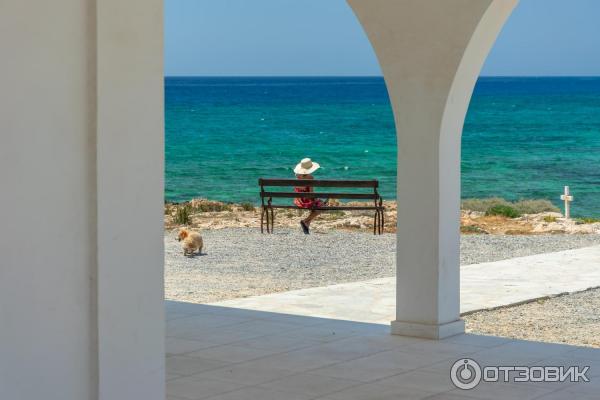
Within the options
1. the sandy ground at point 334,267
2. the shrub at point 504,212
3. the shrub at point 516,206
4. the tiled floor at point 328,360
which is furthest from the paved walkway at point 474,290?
the shrub at point 516,206

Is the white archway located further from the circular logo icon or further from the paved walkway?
the paved walkway

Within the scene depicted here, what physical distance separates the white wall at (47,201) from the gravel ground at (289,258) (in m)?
5.82

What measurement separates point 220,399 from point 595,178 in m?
32.0

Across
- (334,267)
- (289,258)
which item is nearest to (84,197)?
(334,267)

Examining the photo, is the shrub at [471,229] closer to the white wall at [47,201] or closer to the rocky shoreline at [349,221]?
the rocky shoreline at [349,221]

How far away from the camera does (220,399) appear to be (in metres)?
6.00

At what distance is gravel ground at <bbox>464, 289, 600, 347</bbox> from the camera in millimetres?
8578

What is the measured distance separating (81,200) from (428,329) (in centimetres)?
400

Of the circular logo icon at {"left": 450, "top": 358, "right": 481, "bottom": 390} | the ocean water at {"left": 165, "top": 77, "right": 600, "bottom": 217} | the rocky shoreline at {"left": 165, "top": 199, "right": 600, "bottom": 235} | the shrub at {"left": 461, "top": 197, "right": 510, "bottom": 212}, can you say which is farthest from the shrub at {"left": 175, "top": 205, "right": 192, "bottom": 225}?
the ocean water at {"left": 165, "top": 77, "right": 600, "bottom": 217}

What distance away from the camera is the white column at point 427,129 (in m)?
7.77

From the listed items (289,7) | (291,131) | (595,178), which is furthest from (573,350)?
(289,7)

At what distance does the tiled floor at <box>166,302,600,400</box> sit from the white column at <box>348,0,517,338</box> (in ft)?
1.08

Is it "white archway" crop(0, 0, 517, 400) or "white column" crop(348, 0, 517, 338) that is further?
"white column" crop(348, 0, 517, 338)

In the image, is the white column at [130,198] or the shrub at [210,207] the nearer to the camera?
the white column at [130,198]
